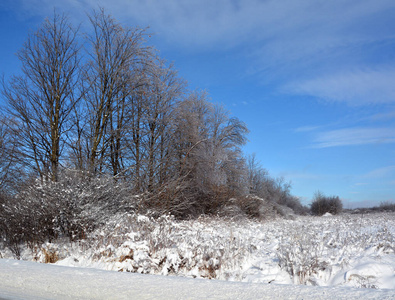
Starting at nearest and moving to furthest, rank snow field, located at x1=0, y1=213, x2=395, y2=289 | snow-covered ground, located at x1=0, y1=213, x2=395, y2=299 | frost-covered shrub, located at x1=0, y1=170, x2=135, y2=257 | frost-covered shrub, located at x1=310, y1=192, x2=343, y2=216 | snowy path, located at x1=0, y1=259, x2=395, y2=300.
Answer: snowy path, located at x1=0, y1=259, x2=395, y2=300 → snow-covered ground, located at x1=0, y1=213, x2=395, y2=299 → snow field, located at x1=0, y1=213, x2=395, y2=289 → frost-covered shrub, located at x1=0, y1=170, x2=135, y2=257 → frost-covered shrub, located at x1=310, y1=192, x2=343, y2=216

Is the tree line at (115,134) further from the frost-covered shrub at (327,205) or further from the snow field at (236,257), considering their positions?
the frost-covered shrub at (327,205)

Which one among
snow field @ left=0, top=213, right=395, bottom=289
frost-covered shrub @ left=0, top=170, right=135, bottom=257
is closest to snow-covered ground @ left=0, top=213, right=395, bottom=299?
snow field @ left=0, top=213, right=395, bottom=289

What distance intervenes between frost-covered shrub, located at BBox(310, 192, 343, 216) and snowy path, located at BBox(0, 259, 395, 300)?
150 feet

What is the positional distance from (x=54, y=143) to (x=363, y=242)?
11470 millimetres

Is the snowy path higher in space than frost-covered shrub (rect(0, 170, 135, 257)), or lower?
lower

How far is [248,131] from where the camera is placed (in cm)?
2806

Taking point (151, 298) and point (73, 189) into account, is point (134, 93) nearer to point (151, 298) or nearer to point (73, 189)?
point (73, 189)

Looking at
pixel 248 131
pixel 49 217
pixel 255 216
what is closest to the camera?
pixel 49 217

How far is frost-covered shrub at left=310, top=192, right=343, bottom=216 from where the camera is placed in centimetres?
4560

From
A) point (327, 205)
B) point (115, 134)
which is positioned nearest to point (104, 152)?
point (115, 134)

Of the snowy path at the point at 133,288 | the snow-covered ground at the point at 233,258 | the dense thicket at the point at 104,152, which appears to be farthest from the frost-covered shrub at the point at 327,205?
the snowy path at the point at 133,288

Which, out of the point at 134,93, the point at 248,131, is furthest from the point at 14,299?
the point at 248,131

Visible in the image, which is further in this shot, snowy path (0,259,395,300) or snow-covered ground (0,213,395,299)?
snow-covered ground (0,213,395,299)

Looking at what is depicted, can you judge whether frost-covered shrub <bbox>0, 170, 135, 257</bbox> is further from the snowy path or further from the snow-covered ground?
the snowy path
